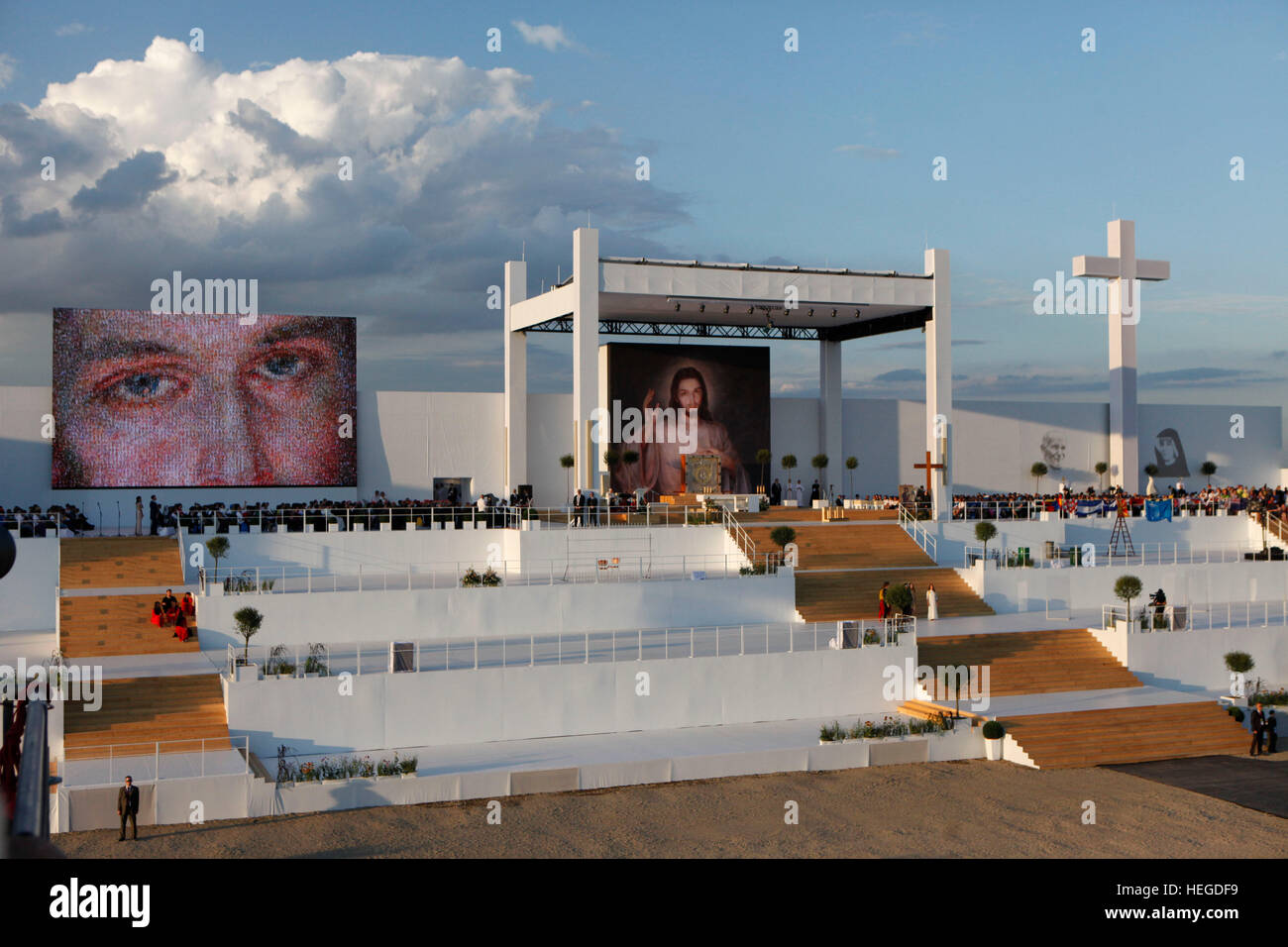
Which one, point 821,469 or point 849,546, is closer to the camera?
point 849,546

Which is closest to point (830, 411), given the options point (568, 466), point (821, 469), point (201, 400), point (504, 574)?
point (821, 469)

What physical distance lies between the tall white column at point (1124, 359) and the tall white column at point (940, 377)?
9.44 metres

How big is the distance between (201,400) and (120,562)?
39.2 feet

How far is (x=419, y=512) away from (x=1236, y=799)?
20.7 meters

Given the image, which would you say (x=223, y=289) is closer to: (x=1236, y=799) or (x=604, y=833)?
(x=604, y=833)

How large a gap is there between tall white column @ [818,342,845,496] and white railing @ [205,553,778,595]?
53.3 feet

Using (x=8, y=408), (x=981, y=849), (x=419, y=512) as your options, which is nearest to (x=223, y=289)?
(x=8, y=408)

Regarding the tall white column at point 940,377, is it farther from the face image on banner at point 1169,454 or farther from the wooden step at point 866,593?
the face image on banner at point 1169,454

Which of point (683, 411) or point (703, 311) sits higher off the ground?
point (703, 311)

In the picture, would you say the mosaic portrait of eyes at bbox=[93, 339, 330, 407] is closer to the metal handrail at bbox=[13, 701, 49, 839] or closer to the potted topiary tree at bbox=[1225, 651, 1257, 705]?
the potted topiary tree at bbox=[1225, 651, 1257, 705]

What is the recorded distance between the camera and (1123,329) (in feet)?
149

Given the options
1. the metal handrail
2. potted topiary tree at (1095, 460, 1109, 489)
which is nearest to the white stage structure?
potted topiary tree at (1095, 460, 1109, 489)

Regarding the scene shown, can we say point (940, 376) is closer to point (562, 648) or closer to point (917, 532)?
point (917, 532)

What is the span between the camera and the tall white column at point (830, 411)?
151ft
